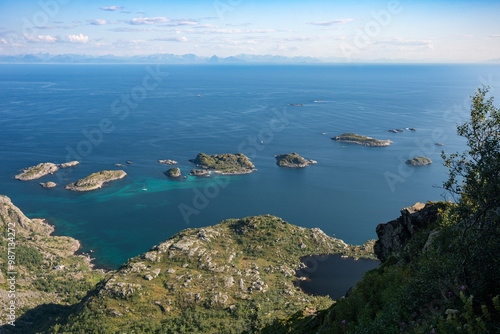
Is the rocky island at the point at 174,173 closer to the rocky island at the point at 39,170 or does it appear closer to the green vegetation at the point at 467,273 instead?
the rocky island at the point at 39,170

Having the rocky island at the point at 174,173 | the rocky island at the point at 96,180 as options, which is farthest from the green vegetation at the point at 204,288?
the rocky island at the point at 96,180

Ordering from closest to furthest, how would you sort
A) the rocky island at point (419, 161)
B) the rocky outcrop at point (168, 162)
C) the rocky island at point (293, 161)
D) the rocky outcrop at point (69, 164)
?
the rocky outcrop at point (69, 164) < the rocky island at point (419, 161) < the rocky outcrop at point (168, 162) < the rocky island at point (293, 161)

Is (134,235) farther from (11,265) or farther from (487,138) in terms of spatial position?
(487,138)

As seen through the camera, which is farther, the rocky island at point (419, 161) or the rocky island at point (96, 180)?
the rocky island at point (419, 161)

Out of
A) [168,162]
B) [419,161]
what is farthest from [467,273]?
[419,161]

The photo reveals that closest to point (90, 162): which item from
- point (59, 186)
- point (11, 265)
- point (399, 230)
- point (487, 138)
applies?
point (59, 186)

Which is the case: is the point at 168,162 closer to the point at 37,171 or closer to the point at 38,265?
the point at 37,171
